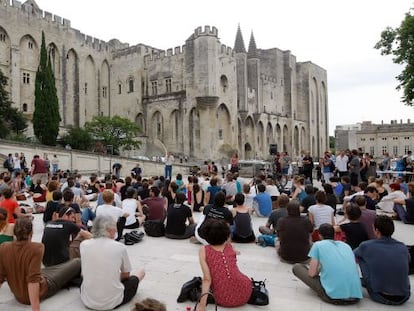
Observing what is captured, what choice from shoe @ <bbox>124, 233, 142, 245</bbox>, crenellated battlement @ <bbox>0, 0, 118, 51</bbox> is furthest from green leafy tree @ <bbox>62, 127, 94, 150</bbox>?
shoe @ <bbox>124, 233, 142, 245</bbox>

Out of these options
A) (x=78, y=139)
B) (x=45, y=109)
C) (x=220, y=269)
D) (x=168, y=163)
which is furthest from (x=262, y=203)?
(x=45, y=109)

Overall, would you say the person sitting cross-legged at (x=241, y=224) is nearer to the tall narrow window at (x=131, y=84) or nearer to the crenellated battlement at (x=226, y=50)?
the crenellated battlement at (x=226, y=50)

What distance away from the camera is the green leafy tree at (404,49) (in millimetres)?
21797

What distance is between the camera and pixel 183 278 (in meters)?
5.92

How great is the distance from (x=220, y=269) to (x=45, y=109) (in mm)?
34315

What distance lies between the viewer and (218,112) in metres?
46.0

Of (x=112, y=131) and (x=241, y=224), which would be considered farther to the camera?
(x=112, y=131)

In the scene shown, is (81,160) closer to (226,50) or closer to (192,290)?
(226,50)

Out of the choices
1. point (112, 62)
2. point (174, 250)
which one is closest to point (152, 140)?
point (112, 62)

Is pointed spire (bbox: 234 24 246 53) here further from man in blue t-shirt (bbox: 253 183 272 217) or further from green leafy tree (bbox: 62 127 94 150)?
man in blue t-shirt (bbox: 253 183 272 217)

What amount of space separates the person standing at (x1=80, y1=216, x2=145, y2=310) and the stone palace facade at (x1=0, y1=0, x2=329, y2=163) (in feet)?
127

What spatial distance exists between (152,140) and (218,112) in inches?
Result: 361

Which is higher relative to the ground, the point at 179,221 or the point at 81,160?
the point at 81,160

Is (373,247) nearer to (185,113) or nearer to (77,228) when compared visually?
(77,228)
